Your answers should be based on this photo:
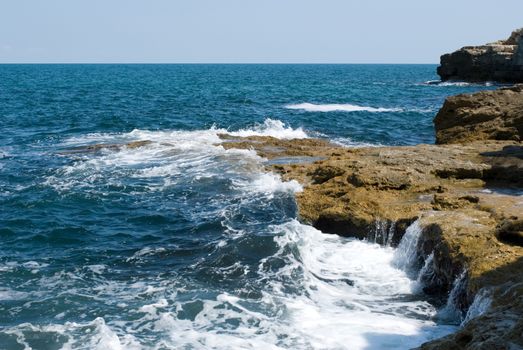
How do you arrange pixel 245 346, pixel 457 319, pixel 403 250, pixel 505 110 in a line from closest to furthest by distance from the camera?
pixel 245 346, pixel 457 319, pixel 403 250, pixel 505 110

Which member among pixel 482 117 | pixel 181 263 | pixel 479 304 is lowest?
pixel 181 263

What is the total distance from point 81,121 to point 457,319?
2911 centimetres

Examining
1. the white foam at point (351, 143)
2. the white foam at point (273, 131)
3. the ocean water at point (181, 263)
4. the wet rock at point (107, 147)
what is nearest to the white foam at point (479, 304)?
the ocean water at point (181, 263)

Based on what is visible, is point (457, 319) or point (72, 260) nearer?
point (457, 319)

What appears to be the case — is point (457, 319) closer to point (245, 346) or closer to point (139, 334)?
point (245, 346)

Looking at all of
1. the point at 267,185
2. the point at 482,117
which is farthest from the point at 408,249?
the point at 482,117

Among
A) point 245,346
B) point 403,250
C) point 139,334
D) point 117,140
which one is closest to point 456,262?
point 403,250

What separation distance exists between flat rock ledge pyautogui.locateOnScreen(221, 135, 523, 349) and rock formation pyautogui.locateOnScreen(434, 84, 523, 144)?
115cm

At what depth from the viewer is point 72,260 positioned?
11750 mm

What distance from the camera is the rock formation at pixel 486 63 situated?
203 ft

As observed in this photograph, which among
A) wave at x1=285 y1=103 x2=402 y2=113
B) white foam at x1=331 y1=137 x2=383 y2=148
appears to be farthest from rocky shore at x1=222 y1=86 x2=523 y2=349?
wave at x1=285 y1=103 x2=402 y2=113

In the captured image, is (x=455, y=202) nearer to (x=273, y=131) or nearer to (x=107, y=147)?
(x=107, y=147)

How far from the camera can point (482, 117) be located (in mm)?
18375

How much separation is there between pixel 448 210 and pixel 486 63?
198 ft
